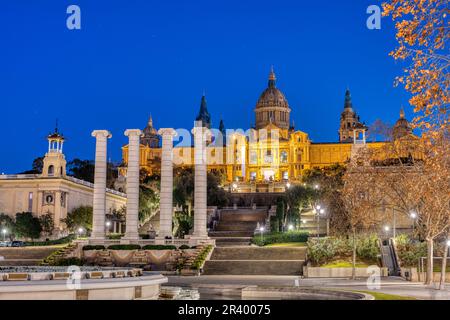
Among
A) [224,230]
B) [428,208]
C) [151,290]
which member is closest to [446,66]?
[151,290]

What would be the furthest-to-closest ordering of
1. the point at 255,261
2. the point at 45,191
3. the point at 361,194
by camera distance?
the point at 45,191
the point at 255,261
the point at 361,194

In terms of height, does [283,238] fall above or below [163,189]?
below

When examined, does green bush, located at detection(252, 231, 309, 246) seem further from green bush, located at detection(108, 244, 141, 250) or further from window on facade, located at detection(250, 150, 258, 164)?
window on facade, located at detection(250, 150, 258, 164)

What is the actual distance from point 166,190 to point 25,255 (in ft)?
45.5

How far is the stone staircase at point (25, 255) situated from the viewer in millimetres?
57531

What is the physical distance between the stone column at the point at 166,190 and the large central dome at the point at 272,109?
122 metres

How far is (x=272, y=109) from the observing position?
187 metres

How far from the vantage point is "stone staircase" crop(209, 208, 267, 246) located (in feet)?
235

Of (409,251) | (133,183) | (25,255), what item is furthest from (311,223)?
(25,255)

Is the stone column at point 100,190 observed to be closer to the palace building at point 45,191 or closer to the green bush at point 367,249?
the green bush at point 367,249

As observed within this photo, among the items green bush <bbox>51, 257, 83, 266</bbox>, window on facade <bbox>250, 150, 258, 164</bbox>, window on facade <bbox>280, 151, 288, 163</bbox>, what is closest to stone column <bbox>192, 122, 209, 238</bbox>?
green bush <bbox>51, 257, 83, 266</bbox>

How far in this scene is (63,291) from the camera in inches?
963

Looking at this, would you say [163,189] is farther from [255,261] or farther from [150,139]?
[150,139]
